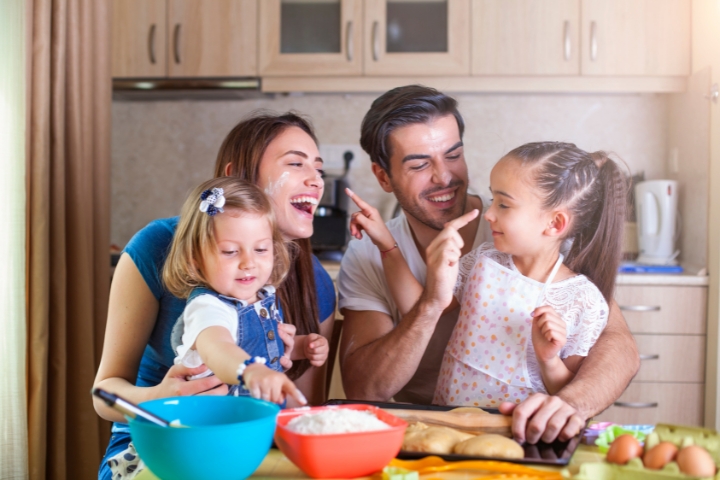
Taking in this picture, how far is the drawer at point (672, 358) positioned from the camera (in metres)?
2.47

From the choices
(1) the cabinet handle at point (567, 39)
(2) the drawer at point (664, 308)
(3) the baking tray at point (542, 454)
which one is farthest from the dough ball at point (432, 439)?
(1) the cabinet handle at point (567, 39)

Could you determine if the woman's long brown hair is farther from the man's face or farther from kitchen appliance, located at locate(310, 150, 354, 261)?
kitchen appliance, located at locate(310, 150, 354, 261)

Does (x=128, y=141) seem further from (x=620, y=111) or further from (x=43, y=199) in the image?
(x=620, y=111)

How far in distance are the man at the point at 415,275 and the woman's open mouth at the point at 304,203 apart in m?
0.11

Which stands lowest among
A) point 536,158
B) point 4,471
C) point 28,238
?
point 4,471

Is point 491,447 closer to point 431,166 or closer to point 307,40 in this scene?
point 431,166

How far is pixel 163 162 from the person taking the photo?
321 centimetres

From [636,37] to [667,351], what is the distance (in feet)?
3.97

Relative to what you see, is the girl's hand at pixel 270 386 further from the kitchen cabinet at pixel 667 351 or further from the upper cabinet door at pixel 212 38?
the upper cabinet door at pixel 212 38

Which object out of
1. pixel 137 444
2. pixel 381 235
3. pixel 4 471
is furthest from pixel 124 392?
pixel 4 471

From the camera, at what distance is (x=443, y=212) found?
4.34ft

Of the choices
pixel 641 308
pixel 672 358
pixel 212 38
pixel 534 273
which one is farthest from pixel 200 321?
pixel 212 38

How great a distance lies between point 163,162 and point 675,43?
7.32 feet

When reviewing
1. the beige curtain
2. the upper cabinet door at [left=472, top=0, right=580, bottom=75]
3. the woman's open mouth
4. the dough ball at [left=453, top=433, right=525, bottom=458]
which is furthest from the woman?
the upper cabinet door at [left=472, top=0, right=580, bottom=75]
